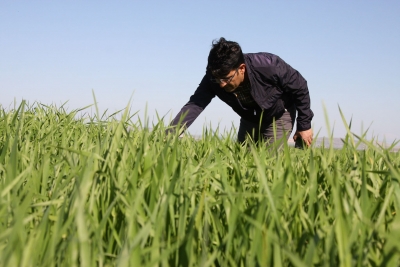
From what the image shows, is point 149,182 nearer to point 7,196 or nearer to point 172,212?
point 172,212

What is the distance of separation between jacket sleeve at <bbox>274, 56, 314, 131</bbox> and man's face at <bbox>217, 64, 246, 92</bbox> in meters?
0.30

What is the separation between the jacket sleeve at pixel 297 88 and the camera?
3932 mm

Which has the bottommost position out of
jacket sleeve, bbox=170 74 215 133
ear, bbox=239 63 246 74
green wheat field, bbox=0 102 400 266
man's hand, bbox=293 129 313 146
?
green wheat field, bbox=0 102 400 266

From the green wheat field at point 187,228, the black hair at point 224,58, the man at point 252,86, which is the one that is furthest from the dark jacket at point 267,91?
the green wheat field at point 187,228

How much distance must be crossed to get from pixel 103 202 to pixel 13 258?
0.36m

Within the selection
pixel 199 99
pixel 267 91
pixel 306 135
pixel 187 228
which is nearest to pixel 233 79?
pixel 267 91

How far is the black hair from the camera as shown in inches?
143

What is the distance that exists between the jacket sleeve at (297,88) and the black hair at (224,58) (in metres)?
0.38

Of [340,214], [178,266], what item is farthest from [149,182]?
[340,214]

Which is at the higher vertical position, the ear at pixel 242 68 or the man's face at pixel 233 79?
the ear at pixel 242 68

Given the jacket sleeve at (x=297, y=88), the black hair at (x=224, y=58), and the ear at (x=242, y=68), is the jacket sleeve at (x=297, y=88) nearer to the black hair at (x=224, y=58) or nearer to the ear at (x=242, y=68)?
the ear at (x=242, y=68)

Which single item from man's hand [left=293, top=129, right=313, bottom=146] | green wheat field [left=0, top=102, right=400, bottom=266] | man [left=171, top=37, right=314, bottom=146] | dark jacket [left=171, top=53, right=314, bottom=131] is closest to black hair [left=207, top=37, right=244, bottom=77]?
man [left=171, top=37, right=314, bottom=146]

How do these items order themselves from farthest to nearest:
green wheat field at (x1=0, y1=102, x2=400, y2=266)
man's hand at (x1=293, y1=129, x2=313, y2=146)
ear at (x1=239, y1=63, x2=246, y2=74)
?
1. man's hand at (x1=293, y1=129, x2=313, y2=146)
2. ear at (x1=239, y1=63, x2=246, y2=74)
3. green wheat field at (x1=0, y1=102, x2=400, y2=266)

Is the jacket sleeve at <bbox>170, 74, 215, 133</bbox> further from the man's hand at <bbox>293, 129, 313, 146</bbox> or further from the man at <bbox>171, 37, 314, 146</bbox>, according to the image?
the man's hand at <bbox>293, 129, 313, 146</bbox>
